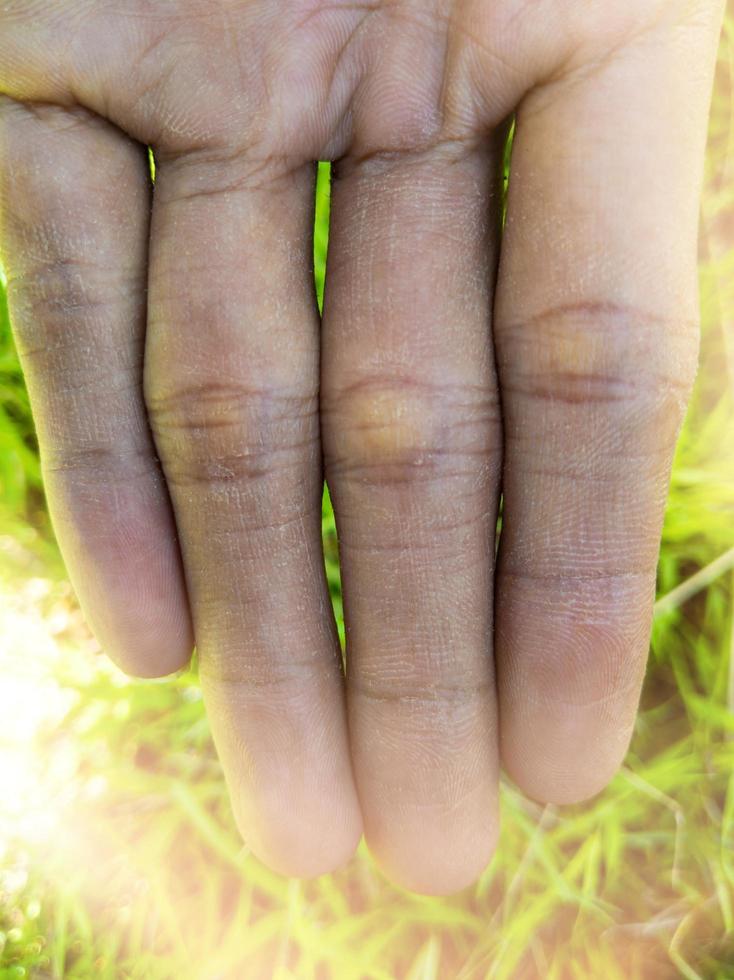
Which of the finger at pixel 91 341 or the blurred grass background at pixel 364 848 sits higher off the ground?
the finger at pixel 91 341

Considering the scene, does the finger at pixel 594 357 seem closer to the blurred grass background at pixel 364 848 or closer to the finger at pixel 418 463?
the finger at pixel 418 463

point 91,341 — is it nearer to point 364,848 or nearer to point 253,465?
point 253,465

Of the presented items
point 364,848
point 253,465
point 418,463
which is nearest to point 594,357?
point 418,463

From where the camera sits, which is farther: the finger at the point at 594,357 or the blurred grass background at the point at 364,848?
the blurred grass background at the point at 364,848

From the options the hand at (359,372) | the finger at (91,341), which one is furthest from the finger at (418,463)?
the finger at (91,341)

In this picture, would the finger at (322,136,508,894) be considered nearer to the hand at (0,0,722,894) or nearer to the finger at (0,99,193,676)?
the hand at (0,0,722,894)

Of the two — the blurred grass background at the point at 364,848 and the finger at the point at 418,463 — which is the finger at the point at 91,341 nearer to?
the finger at the point at 418,463

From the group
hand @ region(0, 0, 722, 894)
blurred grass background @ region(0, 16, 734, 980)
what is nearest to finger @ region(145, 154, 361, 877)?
hand @ region(0, 0, 722, 894)

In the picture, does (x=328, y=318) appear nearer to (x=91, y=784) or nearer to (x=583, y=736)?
(x=583, y=736)

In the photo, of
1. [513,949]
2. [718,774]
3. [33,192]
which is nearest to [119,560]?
[33,192]
